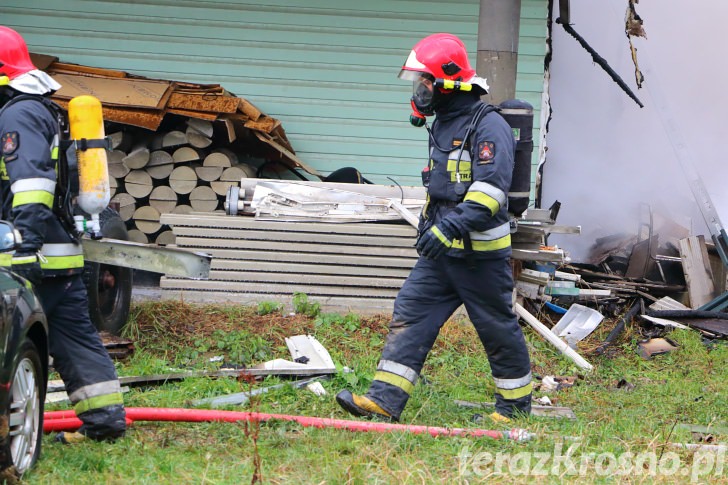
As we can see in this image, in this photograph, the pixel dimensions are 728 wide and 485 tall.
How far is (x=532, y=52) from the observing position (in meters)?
9.79

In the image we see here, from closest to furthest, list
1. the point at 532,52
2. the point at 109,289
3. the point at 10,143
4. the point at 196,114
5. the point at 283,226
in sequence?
the point at 10,143
the point at 109,289
the point at 283,226
the point at 196,114
the point at 532,52

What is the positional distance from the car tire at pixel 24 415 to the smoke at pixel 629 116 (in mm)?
9353

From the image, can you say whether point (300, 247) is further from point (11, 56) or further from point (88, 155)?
point (11, 56)

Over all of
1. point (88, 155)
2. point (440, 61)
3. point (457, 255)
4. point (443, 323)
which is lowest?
point (443, 323)

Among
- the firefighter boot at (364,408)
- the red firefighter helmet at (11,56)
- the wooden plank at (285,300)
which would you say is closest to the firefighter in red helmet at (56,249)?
the red firefighter helmet at (11,56)

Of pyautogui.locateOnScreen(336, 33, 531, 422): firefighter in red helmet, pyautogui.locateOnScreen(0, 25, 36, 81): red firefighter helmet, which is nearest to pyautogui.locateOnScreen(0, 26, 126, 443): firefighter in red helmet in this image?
pyautogui.locateOnScreen(0, 25, 36, 81): red firefighter helmet

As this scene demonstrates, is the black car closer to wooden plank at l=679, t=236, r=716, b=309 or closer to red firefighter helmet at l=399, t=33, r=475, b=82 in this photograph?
red firefighter helmet at l=399, t=33, r=475, b=82

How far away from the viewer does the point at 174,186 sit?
363 inches

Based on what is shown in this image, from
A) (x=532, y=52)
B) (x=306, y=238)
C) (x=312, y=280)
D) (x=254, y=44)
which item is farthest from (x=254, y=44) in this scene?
(x=312, y=280)

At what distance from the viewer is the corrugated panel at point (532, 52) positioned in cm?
976

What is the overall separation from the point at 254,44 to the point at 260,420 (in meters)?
5.87

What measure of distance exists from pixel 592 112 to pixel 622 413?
7641 mm

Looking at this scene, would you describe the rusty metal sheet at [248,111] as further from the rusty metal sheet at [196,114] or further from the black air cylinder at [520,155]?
the black air cylinder at [520,155]

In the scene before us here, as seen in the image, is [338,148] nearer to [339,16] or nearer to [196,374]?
[339,16]
